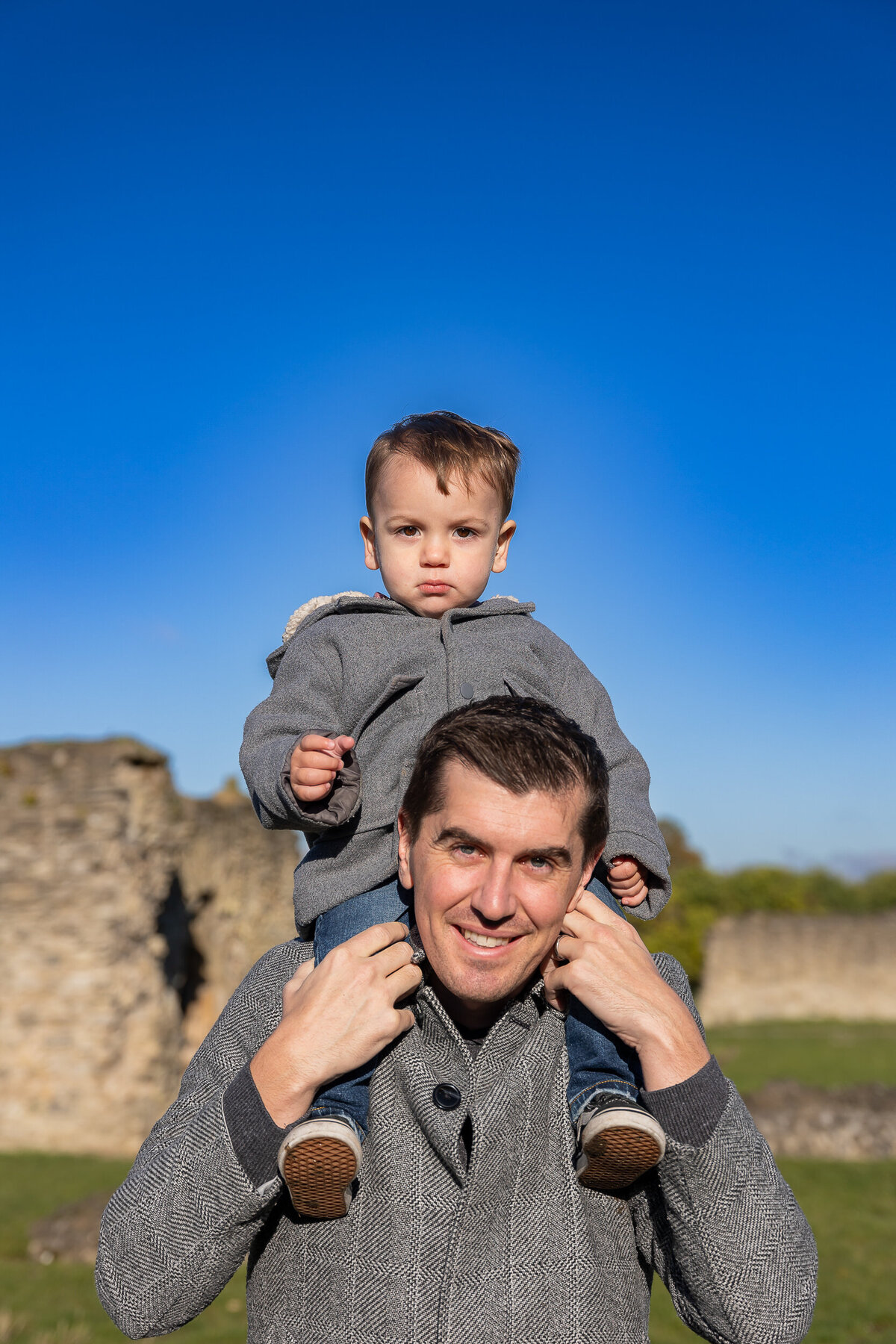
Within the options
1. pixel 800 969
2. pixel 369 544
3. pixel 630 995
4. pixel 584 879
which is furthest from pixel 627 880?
pixel 800 969

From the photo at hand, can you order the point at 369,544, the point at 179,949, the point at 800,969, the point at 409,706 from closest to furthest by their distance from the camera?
the point at 409,706, the point at 369,544, the point at 179,949, the point at 800,969

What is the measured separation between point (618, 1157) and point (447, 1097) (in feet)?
1.13

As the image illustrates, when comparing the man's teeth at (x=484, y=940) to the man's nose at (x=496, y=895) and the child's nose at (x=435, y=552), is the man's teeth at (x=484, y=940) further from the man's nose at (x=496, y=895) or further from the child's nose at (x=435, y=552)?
the child's nose at (x=435, y=552)

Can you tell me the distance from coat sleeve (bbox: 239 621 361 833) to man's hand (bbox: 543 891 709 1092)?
54 centimetres

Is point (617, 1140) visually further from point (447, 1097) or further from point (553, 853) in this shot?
point (553, 853)

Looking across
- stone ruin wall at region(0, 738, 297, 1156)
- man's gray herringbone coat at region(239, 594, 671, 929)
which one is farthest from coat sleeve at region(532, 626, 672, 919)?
stone ruin wall at region(0, 738, 297, 1156)

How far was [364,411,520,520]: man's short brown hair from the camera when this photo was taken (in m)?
2.53

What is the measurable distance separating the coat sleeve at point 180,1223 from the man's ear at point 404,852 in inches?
18.9

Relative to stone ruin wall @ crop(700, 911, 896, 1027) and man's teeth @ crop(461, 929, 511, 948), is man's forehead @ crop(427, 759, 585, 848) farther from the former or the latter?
stone ruin wall @ crop(700, 911, 896, 1027)

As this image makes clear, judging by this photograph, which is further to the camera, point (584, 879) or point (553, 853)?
point (584, 879)

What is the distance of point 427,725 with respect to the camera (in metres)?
2.39

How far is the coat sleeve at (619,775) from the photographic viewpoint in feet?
7.73

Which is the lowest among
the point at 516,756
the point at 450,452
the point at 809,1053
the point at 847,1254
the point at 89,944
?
the point at 809,1053

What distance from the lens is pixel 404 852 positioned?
7.22 feet
